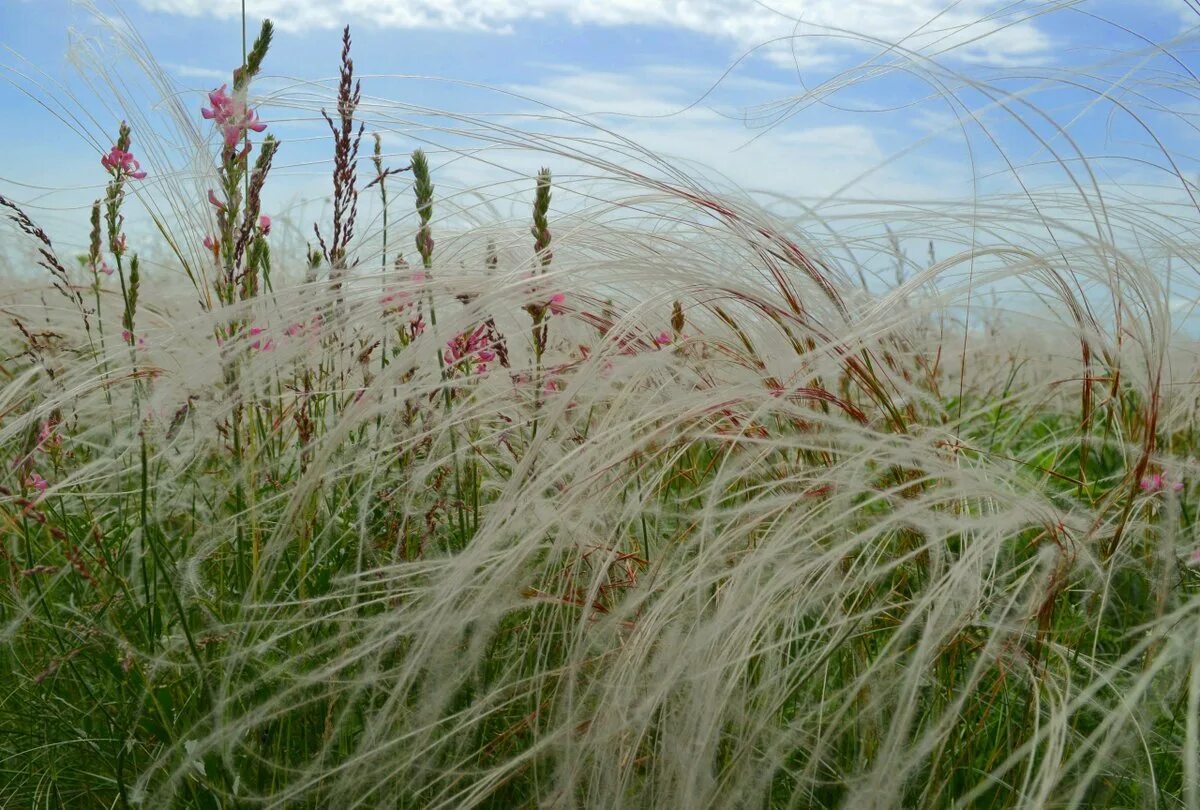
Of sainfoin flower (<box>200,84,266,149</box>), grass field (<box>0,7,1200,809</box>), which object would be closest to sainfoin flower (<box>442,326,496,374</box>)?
grass field (<box>0,7,1200,809</box>)

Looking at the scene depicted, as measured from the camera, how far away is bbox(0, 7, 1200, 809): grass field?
4.50 feet

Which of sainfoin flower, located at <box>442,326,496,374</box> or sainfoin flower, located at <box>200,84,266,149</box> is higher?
sainfoin flower, located at <box>200,84,266,149</box>

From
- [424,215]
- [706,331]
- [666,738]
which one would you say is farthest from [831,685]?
[424,215]

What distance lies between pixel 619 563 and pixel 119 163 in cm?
123

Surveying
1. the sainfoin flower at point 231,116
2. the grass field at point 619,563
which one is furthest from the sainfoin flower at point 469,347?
the sainfoin flower at point 231,116

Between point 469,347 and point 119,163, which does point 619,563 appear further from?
point 119,163

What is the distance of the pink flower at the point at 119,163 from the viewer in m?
1.98

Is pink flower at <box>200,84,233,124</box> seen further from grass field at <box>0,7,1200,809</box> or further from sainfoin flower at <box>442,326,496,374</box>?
sainfoin flower at <box>442,326,496,374</box>

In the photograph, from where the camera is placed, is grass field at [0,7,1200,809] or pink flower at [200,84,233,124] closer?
grass field at [0,7,1200,809]

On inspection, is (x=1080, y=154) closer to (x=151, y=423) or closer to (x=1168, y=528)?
(x=1168, y=528)

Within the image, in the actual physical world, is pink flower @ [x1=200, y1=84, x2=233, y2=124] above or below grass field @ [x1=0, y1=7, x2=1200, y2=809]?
above

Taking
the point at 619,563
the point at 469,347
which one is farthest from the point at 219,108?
the point at 619,563

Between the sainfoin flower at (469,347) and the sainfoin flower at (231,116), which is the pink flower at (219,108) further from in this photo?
the sainfoin flower at (469,347)

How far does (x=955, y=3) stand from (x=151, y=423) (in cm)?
174
